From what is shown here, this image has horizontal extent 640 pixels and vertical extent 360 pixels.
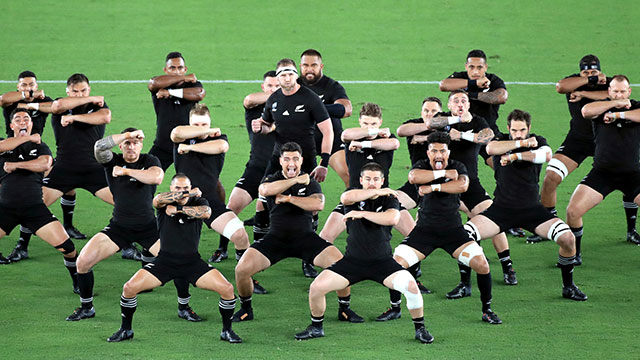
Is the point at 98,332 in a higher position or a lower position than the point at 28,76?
lower

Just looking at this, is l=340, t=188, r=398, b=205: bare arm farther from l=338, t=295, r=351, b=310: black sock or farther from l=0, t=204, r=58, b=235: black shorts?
l=0, t=204, r=58, b=235: black shorts

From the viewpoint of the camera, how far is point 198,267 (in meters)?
11.5

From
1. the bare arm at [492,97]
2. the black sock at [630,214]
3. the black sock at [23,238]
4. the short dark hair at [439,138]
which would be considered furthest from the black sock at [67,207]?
the black sock at [630,214]

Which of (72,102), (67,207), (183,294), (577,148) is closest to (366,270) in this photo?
(183,294)

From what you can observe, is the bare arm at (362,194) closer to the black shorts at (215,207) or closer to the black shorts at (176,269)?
the black shorts at (176,269)

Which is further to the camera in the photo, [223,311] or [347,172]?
[347,172]

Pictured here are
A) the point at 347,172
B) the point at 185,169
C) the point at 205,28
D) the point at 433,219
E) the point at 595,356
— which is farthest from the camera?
the point at 205,28

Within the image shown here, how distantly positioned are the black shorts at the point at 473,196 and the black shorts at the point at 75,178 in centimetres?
456

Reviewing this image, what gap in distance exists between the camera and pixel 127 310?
37.6 feet

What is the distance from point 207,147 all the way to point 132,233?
143 cm

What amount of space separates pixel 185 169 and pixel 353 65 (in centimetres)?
951

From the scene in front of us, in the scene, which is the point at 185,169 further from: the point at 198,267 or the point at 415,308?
the point at 415,308

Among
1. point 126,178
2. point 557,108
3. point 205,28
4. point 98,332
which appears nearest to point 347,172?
point 126,178

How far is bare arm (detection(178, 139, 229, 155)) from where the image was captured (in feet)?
43.1
